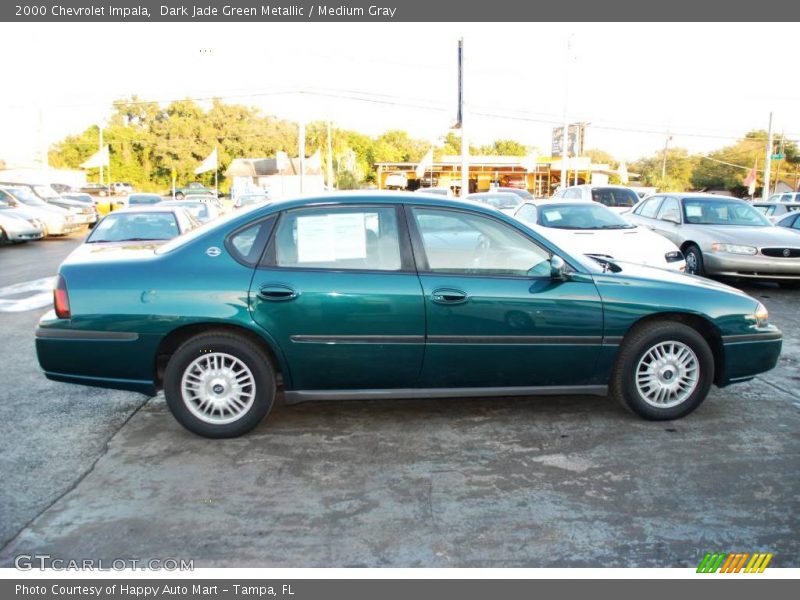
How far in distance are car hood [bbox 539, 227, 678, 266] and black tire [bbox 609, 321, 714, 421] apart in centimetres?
403

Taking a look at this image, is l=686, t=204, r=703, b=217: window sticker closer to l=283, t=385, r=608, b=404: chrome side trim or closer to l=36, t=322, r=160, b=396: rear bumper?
l=283, t=385, r=608, b=404: chrome side trim

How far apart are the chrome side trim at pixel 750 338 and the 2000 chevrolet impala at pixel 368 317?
0.05 feet

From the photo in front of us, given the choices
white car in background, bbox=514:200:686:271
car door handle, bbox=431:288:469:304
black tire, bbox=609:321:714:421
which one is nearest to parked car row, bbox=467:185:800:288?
white car in background, bbox=514:200:686:271

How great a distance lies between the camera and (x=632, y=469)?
3.82 m

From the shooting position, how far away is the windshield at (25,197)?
19.8 m

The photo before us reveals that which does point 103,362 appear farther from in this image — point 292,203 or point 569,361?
point 569,361

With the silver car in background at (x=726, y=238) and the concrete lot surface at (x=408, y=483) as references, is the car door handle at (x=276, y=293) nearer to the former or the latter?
the concrete lot surface at (x=408, y=483)

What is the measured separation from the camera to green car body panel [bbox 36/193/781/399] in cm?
411

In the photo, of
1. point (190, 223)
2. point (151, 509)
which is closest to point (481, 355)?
point (151, 509)

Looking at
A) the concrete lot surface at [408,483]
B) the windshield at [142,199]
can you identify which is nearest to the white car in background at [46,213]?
the windshield at [142,199]

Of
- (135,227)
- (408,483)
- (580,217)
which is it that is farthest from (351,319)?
(135,227)

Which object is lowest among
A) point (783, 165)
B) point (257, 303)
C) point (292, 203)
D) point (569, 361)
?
point (569, 361)

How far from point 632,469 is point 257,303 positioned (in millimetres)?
2501

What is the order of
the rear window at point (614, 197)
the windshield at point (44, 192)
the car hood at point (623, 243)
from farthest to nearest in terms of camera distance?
the windshield at point (44, 192)
the rear window at point (614, 197)
the car hood at point (623, 243)
